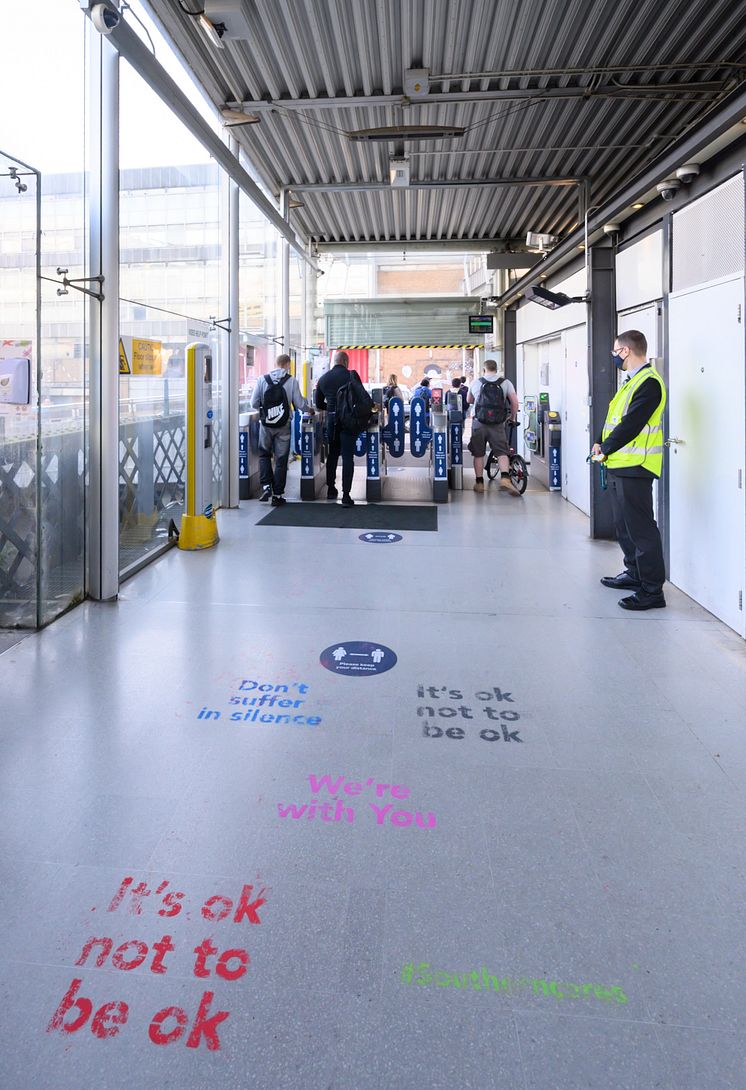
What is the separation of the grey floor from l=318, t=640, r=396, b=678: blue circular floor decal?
3.3 inches

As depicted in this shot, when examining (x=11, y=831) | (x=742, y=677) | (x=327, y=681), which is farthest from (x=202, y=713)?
(x=742, y=677)

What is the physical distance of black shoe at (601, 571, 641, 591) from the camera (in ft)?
16.4

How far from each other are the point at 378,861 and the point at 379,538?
15.4ft

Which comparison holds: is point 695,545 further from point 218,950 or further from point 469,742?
point 218,950

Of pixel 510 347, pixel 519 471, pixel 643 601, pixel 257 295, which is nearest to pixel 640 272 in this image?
pixel 643 601

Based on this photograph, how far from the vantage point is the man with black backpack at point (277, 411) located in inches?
320

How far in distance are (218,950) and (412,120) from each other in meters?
7.95

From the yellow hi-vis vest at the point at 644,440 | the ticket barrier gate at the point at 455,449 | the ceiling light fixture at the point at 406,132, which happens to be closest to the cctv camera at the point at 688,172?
the yellow hi-vis vest at the point at 644,440

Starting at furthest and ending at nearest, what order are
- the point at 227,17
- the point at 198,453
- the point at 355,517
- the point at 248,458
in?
the point at 248,458, the point at 355,517, the point at 198,453, the point at 227,17

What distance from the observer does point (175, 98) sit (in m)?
5.38

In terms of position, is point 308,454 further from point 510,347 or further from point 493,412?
point 510,347

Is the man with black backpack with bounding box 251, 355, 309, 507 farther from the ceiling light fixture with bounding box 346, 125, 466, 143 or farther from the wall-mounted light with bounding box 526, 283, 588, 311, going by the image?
the wall-mounted light with bounding box 526, 283, 588, 311

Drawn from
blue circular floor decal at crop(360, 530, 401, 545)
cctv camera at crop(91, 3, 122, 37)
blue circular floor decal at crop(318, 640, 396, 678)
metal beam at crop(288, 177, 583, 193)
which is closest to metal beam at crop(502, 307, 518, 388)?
metal beam at crop(288, 177, 583, 193)

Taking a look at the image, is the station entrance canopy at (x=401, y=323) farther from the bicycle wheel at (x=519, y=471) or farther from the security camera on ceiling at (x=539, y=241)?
the bicycle wheel at (x=519, y=471)
